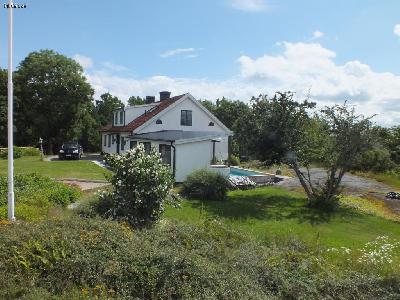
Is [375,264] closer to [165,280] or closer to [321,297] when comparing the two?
[321,297]

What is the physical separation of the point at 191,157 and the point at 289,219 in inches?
399

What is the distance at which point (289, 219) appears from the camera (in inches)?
632

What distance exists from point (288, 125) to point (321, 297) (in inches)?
525

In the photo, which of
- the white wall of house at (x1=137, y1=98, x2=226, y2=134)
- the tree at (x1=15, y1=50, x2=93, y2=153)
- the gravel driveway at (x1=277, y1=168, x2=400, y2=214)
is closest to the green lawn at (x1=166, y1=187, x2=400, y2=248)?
the gravel driveway at (x1=277, y1=168, x2=400, y2=214)

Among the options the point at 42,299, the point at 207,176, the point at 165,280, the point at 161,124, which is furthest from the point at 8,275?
the point at 161,124

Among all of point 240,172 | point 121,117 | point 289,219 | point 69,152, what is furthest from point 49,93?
point 289,219

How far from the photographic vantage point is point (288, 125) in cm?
1962

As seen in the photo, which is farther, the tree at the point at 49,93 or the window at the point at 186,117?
the tree at the point at 49,93

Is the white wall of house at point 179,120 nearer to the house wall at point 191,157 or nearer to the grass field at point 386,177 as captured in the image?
the house wall at point 191,157

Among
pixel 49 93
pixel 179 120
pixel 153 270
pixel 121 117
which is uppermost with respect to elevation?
pixel 49 93

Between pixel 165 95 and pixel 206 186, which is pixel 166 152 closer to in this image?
pixel 206 186

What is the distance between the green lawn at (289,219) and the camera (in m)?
13.5

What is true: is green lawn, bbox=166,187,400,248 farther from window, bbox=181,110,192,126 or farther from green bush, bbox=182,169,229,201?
window, bbox=181,110,192,126

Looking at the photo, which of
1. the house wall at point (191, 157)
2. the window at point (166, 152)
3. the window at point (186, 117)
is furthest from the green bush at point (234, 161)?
the window at point (166, 152)
